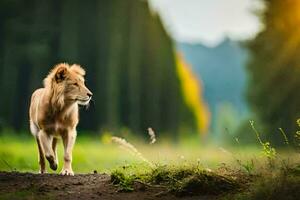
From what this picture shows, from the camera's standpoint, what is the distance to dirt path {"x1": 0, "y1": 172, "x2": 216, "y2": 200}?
838 cm

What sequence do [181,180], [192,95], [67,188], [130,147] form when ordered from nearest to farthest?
[181,180]
[67,188]
[130,147]
[192,95]

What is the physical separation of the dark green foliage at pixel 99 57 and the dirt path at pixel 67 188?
31.2 meters

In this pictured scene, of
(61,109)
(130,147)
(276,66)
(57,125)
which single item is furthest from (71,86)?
(276,66)

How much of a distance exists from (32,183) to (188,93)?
51.7 m

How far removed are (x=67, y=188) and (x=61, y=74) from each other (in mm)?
2593

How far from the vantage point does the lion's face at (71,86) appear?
10.9 meters

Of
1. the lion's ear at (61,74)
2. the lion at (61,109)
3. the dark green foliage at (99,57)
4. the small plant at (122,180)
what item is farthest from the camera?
the dark green foliage at (99,57)

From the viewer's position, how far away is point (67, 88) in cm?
1098

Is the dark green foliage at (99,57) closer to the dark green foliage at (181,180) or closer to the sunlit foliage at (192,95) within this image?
the sunlit foliage at (192,95)

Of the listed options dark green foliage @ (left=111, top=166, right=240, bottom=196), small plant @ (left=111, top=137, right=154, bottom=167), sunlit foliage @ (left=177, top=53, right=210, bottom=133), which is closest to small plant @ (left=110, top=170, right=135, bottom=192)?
dark green foliage @ (left=111, top=166, right=240, bottom=196)

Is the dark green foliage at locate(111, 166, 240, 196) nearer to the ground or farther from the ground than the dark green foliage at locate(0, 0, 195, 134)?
nearer to the ground

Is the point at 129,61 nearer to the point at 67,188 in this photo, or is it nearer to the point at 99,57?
the point at 99,57

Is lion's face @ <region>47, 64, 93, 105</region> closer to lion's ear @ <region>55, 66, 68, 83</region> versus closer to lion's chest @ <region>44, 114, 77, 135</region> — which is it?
lion's ear @ <region>55, 66, 68, 83</region>

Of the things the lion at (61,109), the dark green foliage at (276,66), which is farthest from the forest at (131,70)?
the lion at (61,109)
